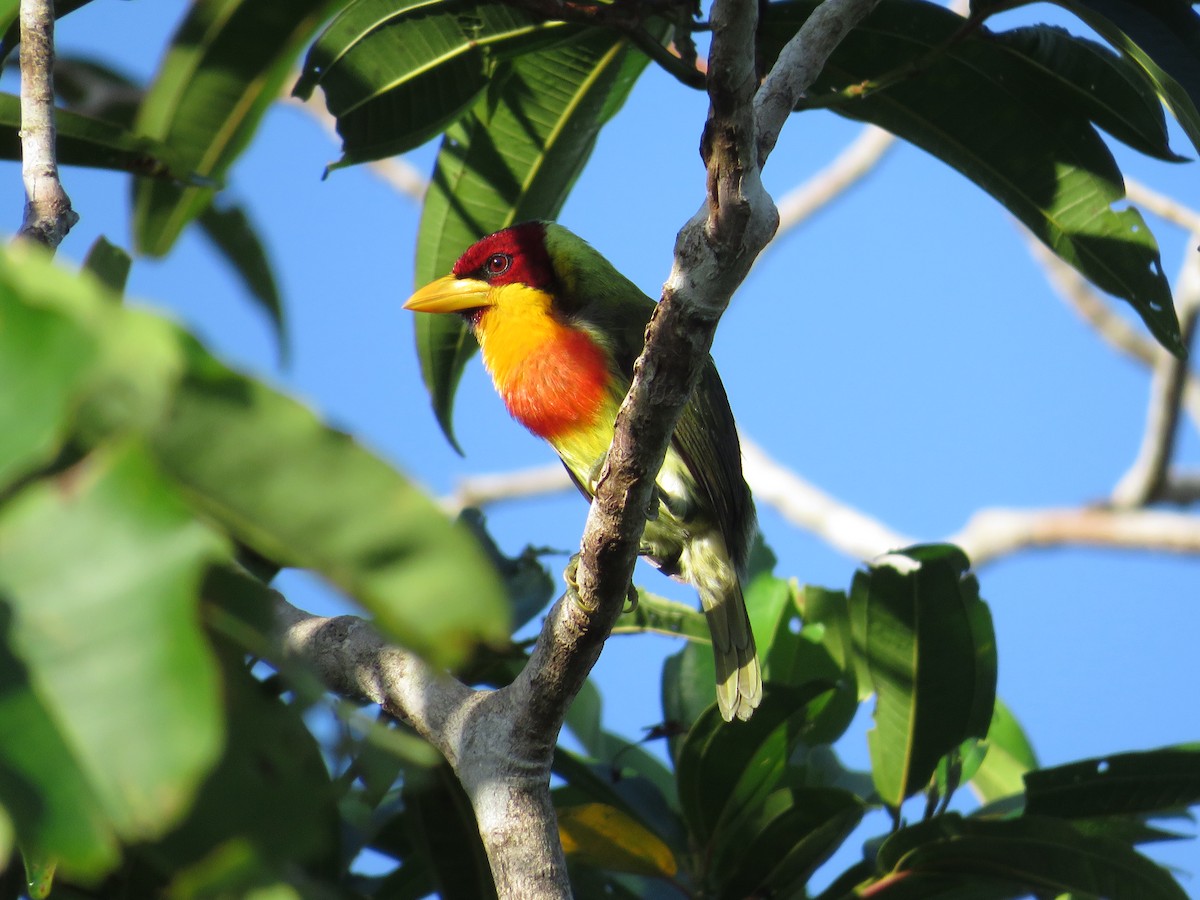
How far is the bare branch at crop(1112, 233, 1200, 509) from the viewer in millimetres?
8695

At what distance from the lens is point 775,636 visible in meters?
3.04

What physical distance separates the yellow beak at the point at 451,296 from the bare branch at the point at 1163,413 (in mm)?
6305

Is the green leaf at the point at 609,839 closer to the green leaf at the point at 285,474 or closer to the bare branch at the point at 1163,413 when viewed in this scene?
the green leaf at the point at 285,474

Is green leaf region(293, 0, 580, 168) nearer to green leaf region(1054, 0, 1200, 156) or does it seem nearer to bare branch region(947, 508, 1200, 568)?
green leaf region(1054, 0, 1200, 156)

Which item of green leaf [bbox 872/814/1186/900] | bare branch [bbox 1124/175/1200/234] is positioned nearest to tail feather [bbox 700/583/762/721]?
green leaf [bbox 872/814/1186/900]

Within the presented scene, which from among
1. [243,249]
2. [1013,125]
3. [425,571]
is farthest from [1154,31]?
[425,571]

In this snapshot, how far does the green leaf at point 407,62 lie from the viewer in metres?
2.71

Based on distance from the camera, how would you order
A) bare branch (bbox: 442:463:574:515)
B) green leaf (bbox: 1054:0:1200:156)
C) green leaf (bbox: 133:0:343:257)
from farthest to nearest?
1. bare branch (bbox: 442:463:574:515)
2. green leaf (bbox: 1054:0:1200:156)
3. green leaf (bbox: 133:0:343:257)

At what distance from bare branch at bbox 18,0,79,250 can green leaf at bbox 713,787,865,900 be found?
157 centimetres

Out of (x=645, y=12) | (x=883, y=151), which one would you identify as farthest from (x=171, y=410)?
(x=883, y=151)

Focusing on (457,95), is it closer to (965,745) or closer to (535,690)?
(535,690)

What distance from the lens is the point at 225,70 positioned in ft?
4.04

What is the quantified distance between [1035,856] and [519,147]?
1902 millimetres

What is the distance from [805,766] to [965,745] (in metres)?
0.35
